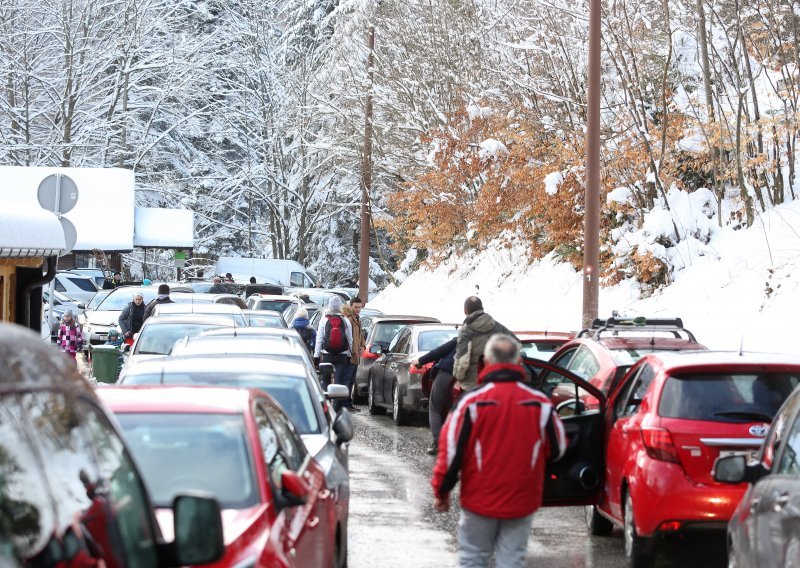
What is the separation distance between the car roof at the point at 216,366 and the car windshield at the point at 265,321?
10.3 metres

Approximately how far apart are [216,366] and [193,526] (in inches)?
239

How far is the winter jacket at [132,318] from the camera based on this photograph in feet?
75.4

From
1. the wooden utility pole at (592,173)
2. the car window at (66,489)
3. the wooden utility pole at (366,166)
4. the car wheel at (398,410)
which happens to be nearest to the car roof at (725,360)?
the car window at (66,489)

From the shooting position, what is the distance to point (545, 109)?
3225 cm

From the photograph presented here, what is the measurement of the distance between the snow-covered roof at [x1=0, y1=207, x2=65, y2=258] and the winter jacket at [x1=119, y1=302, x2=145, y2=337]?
36.9 ft

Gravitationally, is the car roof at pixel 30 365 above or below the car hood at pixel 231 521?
above

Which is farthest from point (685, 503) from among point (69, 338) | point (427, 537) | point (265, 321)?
point (69, 338)

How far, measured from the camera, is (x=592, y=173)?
65.8ft

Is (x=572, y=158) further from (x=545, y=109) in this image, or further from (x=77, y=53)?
(x=77, y=53)

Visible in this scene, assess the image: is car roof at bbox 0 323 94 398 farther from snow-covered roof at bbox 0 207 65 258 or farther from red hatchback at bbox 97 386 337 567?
snow-covered roof at bbox 0 207 65 258

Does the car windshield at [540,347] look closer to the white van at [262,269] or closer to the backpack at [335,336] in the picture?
the backpack at [335,336]

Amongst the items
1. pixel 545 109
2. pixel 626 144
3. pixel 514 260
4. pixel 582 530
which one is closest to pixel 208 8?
pixel 514 260

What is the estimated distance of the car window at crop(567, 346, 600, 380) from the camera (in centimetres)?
1180

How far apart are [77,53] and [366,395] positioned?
1290 inches
